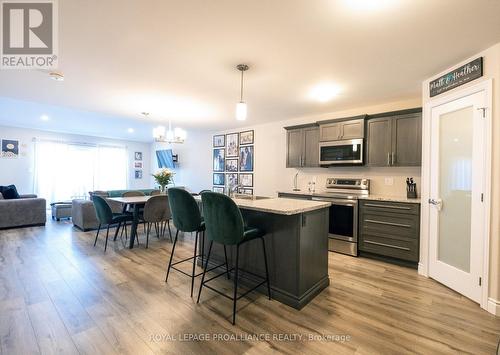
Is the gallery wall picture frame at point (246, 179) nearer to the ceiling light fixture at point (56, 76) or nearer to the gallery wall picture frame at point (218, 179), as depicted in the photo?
the gallery wall picture frame at point (218, 179)

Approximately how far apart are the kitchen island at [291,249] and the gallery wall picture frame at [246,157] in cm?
331

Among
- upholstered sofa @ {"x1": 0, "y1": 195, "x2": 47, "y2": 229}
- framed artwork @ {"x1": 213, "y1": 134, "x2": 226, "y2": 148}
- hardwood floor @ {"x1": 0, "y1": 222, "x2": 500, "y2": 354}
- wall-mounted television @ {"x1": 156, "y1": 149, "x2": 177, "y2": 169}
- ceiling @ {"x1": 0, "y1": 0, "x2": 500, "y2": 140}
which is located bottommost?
hardwood floor @ {"x1": 0, "y1": 222, "x2": 500, "y2": 354}

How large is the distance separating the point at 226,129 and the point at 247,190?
1.77 m

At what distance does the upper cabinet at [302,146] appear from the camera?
15.0ft

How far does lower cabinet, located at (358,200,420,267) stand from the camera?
126 inches

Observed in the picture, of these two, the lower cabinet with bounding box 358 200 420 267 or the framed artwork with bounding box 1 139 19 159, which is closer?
the lower cabinet with bounding box 358 200 420 267

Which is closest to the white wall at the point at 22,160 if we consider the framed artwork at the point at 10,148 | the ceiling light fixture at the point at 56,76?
the framed artwork at the point at 10,148

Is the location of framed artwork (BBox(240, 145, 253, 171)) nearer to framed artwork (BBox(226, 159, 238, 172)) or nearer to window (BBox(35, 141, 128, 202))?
framed artwork (BBox(226, 159, 238, 172))

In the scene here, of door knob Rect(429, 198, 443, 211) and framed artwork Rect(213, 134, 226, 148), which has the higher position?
framed artwork Rect(213, 134, 226, 148)

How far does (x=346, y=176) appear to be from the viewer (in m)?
4.42

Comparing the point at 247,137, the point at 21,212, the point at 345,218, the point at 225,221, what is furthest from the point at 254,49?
the point at 21,212

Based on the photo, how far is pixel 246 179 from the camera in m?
6.04

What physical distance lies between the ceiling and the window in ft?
15.8

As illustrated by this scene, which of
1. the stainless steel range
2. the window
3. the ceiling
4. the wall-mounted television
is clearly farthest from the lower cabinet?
the window
